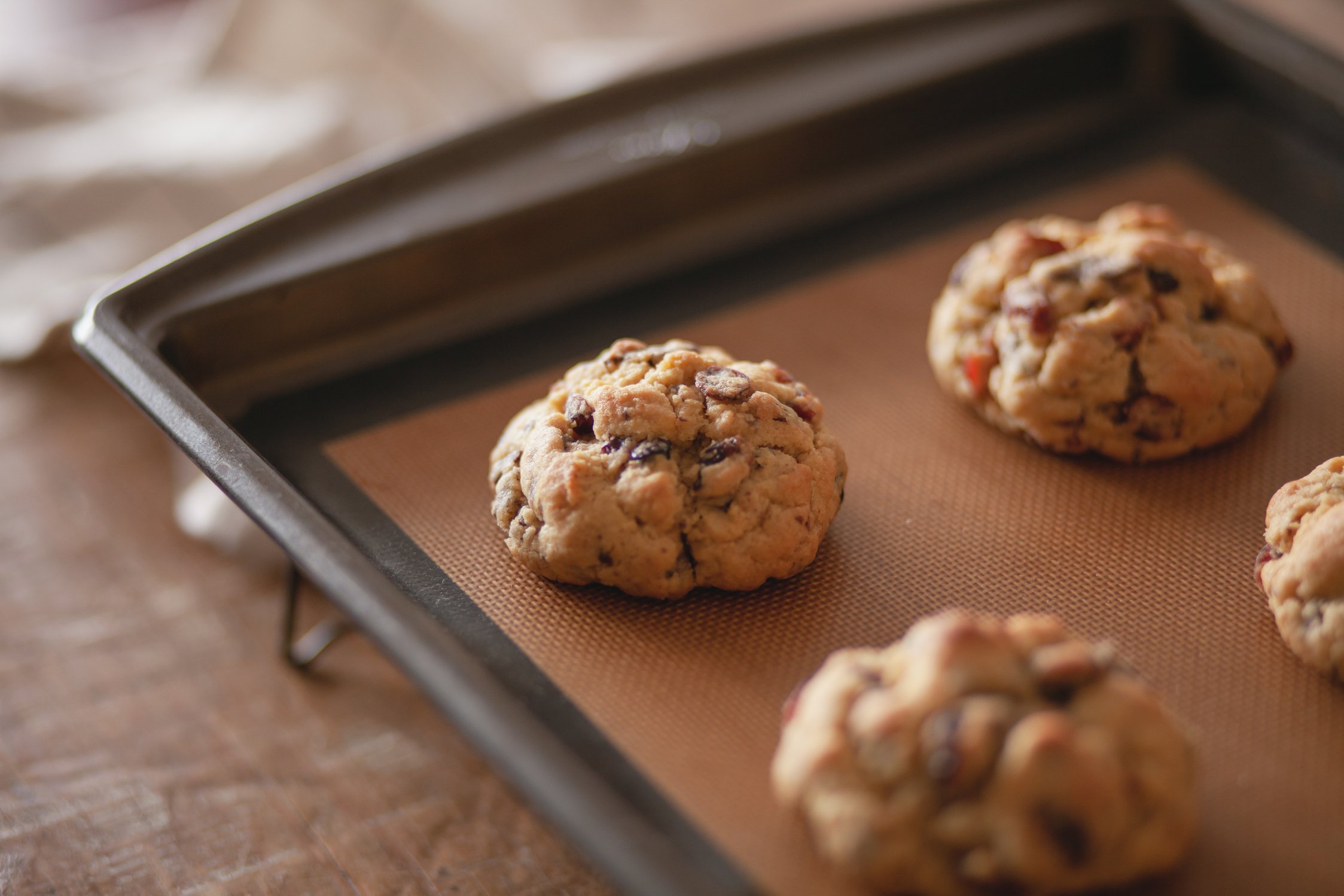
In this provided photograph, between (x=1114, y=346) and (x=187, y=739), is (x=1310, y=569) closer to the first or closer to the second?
(x=1114, y=346)

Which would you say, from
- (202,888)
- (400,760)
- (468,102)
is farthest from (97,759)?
(468,102)

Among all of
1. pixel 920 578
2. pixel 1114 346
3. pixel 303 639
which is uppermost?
pixel 1114 346

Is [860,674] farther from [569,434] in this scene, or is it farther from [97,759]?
[97,759]

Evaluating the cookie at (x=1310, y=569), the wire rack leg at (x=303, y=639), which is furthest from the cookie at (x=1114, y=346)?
the wire rack leg at (x=303, y=639)

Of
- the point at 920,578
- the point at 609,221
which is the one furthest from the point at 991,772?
the point at 609,221

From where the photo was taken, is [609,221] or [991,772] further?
[609,221]

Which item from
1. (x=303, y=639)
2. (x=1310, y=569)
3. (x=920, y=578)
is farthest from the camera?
(x=303, y=639)
